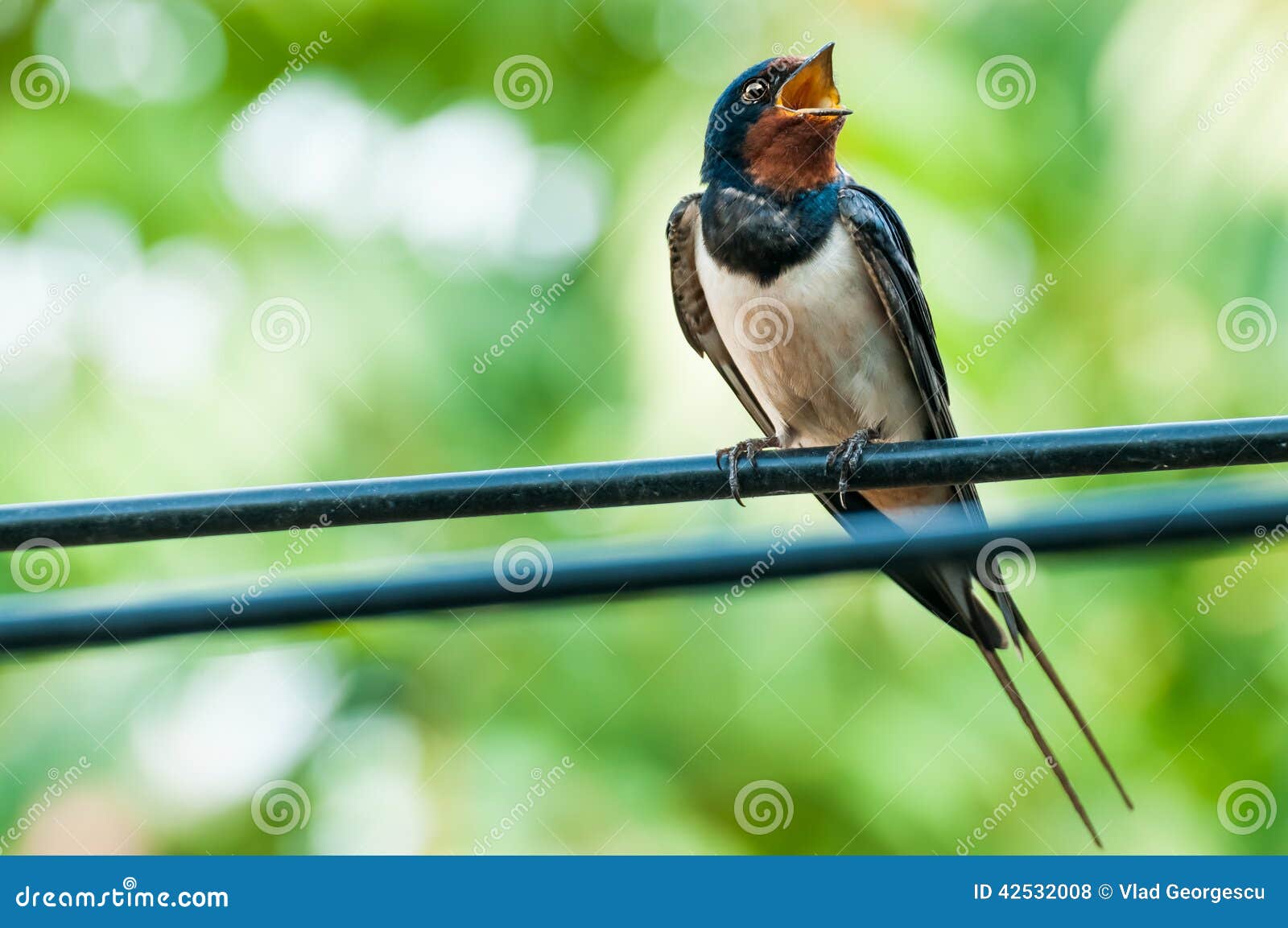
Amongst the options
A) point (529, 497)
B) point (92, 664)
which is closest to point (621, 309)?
point (92, 664)

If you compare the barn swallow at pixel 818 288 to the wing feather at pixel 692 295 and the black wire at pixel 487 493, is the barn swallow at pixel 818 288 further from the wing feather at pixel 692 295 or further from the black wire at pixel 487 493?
the black wire at pixel 487 493

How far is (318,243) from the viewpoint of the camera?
5340 mm

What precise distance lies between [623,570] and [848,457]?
2.15ft

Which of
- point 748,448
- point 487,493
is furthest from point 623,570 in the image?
point 748,448

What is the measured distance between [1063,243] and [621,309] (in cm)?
181

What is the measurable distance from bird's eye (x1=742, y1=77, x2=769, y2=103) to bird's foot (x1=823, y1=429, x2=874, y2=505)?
0.83m

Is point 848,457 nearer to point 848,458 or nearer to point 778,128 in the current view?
point 848,458

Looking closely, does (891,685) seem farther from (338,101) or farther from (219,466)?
(338,101)

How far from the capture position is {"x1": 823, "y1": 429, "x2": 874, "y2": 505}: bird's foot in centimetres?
160

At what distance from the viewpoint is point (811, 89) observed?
2.85 meters

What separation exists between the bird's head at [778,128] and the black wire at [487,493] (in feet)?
4.43

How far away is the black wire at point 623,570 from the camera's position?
1.21 meters

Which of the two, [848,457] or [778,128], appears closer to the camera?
[848,457]

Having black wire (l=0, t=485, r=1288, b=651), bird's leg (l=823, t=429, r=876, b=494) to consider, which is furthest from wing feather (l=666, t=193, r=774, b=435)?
black wire (l=0, t=485, r=1288, b=651)
